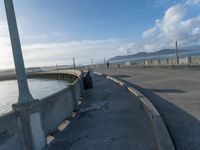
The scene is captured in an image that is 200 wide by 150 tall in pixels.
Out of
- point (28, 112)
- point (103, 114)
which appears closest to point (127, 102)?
point (103, 114)

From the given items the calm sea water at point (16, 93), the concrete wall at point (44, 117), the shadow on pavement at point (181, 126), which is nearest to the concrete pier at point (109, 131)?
the concrete wall at point (44, 117)

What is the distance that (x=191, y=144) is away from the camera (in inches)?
203

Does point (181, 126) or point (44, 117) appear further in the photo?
point (44, 117)

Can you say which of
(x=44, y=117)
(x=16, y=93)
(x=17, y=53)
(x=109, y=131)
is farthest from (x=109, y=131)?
(x=16, y=93)

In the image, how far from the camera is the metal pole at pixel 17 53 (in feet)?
18.7

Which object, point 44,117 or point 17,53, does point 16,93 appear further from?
point 17,53

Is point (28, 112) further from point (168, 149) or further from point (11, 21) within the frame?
point (168, 149)

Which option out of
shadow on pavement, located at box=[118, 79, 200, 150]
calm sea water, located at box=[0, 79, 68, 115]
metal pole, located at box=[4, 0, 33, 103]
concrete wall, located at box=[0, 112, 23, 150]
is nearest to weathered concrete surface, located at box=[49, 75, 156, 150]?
shadow on pavement, located at box=[118, 79, 200, 150]

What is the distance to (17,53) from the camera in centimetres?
591

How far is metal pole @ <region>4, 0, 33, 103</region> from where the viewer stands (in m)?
5.70

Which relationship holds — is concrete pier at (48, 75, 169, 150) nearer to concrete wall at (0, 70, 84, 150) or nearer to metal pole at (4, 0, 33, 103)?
concrete wall at (0, 70, 84, 150)

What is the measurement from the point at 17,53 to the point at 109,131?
346cm

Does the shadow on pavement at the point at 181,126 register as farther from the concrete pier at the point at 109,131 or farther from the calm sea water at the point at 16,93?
the calm sea water at the point at 16,93

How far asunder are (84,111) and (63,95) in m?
1.82
